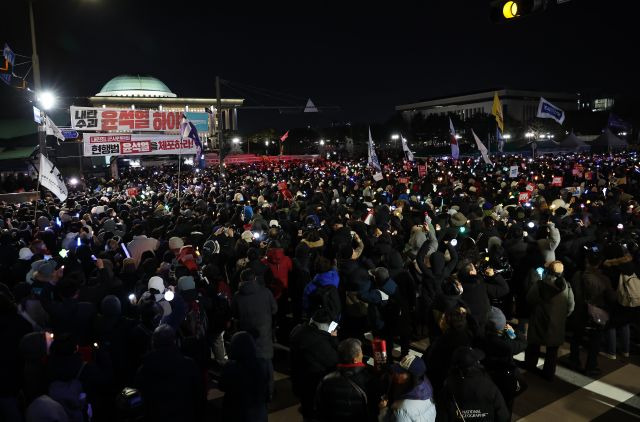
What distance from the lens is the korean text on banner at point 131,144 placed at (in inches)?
535

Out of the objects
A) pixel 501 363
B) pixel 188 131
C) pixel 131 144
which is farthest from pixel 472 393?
pixel 188 131

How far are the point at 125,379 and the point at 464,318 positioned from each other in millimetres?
3226

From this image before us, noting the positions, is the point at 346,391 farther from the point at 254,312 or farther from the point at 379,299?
the point at 379,299

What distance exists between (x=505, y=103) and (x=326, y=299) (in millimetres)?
122564

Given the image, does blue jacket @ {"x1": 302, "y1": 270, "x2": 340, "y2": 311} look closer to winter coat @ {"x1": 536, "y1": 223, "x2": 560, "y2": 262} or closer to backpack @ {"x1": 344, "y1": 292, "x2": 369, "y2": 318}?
backpack @ {"x1": 344, "y1": 292, "x2": 369, "y2": 318}

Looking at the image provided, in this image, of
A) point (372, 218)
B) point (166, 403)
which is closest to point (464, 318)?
point (166, 403)

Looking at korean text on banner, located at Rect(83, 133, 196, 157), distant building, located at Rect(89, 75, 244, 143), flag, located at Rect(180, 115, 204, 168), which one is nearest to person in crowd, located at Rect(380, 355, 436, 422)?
korean text on banner, located at Rect(83, 133, 196, 157)

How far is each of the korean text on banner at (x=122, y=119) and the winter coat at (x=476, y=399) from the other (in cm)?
1368

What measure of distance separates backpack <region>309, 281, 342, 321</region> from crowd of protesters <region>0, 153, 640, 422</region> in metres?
0.02

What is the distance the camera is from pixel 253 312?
5.32 metres

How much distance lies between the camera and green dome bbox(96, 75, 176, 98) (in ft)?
295

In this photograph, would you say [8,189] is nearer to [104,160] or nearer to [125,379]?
[104,160]

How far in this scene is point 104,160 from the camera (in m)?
37.3

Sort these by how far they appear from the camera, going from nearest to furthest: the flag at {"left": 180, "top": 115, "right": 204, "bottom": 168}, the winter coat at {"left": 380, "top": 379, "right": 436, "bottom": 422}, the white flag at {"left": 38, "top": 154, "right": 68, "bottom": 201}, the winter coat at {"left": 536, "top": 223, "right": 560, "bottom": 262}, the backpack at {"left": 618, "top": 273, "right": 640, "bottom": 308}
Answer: the winter coat at {"left": 380, "top": 379, "right": 436, "bottom": 422}, the backpack at {"left": 618, "top": 273, "right": 640, "bottom": 308}, the winter coat at {"left": 536, "top": 223, "right": 560, "bottom": 262}, the white flag at {"left": 38, "top": 154, "right": 68, "bottom": 201}, the flag at {"left": 180, "top": 115, "right": 204, "bottom": 168}
